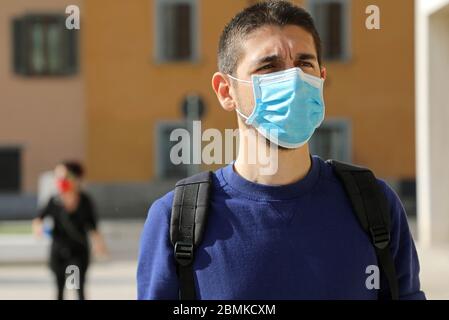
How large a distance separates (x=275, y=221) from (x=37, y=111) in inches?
→ 911

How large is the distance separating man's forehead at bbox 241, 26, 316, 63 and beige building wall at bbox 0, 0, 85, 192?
22.5m

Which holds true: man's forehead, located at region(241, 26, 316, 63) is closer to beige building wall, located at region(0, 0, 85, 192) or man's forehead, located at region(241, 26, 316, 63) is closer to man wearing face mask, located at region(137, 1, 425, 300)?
man wearing face mask, located at region(137, 1, 425, 300)

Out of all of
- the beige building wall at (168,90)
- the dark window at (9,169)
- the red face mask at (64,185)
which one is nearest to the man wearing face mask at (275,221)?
the red face mask at (64,185)

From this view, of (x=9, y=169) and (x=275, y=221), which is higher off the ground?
(x=275, y=221)

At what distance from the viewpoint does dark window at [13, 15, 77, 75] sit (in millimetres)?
24484

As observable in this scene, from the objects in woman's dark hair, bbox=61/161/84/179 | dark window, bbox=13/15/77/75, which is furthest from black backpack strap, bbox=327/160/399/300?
dark window, bbox=13/15/77/75

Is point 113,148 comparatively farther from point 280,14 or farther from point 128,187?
point 280,14

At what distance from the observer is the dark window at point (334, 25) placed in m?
23.6

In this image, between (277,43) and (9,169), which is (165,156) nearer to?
(9,169)

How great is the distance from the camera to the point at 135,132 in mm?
24062

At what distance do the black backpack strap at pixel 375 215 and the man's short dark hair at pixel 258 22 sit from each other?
14.6 inches

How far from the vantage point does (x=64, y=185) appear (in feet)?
26.6

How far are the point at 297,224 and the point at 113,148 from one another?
2201 cm

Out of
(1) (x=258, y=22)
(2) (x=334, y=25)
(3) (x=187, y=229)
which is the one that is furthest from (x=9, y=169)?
(3) (x=187, y=229)
